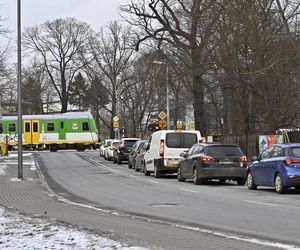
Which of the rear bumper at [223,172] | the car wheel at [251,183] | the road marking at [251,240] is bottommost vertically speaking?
the road marking at [251,240]

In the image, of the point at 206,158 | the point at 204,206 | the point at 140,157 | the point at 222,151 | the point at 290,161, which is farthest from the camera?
the point at 140,157

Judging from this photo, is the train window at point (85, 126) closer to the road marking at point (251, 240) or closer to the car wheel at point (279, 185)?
the car wheel at point (279, 185)

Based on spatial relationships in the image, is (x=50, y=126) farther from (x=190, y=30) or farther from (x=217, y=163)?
(x=217, y=163)

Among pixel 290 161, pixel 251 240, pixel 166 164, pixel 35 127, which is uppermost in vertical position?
pixel 35 127

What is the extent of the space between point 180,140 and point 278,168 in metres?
8.51

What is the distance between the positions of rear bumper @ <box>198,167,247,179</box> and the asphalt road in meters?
0.48

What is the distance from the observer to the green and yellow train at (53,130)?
61344 millimetres

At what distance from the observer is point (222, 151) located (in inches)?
861

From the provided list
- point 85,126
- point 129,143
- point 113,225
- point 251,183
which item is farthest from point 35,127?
point 113,225

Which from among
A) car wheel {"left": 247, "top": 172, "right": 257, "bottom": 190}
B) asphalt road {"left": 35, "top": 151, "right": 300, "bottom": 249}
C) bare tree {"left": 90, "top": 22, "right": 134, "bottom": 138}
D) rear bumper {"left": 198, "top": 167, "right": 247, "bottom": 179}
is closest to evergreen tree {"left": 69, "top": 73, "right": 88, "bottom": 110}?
bare tree {"left": 90, "top": 22, "right": 134, "bottom": 138}

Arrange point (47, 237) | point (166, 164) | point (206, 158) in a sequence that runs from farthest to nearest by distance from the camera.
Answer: point (166, 164) → point (206, 158) → point (47, 237)

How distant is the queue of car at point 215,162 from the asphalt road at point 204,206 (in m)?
0.50

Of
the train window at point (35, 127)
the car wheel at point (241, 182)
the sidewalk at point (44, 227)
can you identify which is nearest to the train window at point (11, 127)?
the train window at point (35, 127)

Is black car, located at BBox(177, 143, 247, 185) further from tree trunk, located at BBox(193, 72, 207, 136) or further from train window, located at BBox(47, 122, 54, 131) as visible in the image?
train window, located at BBox(47, 122, 54, 131)
